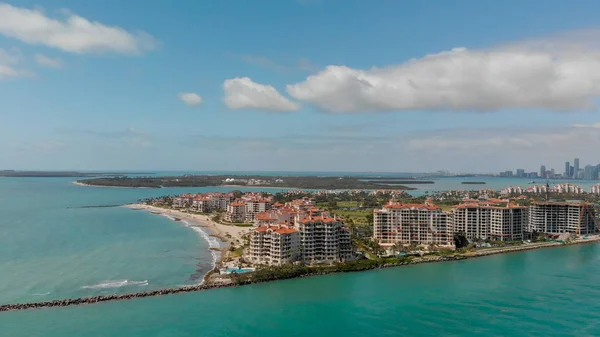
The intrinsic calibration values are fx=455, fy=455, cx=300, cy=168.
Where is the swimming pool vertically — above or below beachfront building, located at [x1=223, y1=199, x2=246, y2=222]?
below

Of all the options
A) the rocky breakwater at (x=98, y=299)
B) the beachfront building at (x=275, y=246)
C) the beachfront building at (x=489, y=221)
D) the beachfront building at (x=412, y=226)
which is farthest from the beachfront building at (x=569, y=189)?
the rocky breakwater at (x=98, y=299)

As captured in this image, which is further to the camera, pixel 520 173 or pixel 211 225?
pixel 520 173

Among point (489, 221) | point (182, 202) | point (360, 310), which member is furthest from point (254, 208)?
point (360, 310)

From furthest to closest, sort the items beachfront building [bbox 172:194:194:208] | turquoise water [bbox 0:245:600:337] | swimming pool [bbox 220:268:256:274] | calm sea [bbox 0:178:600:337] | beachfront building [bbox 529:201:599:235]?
beachfront building [bbox 172:194:194:208] → beachfront building [bbox 529:201:599:235] → swimming pool [bbox 220:268:256:274] → calm sea [bbox 0:178:600:337] → turquoise water [bbox 0:245:600:337]

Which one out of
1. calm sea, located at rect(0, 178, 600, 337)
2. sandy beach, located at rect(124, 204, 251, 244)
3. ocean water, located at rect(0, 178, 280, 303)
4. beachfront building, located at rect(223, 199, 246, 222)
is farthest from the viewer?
beachfront building, located at rect(223, 199, 246, 222)

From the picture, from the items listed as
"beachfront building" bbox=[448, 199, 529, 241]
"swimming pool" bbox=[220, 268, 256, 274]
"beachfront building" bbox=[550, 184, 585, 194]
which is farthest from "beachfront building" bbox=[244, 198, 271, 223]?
"beachfront building" bbox=[550, 184, 585, 194]

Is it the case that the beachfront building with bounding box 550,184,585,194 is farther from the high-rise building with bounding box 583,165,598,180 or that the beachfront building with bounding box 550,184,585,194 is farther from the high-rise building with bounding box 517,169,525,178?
the high-rise building with bounding box 517,169,525,178

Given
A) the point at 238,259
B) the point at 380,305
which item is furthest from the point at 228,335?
the point at 238,259

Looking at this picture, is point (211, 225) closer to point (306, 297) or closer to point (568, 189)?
point (306, 297)
